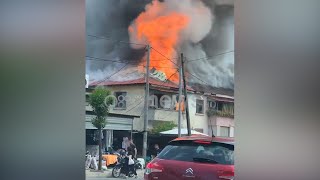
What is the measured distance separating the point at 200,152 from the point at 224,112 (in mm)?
423

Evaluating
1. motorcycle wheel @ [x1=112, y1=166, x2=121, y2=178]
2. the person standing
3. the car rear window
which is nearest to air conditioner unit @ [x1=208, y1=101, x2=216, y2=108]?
the car rear window

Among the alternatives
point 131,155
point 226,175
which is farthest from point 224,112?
point 131,155

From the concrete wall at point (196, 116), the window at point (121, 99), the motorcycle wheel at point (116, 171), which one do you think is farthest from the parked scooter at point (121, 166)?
the concrete wall at point (196, 116)

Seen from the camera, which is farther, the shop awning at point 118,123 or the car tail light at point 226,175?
the shop awning at point 118,123

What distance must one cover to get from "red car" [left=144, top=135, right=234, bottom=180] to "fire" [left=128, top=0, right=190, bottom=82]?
2.02ft

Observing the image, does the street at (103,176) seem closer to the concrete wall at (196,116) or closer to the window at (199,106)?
the concrete wall at (196,116)

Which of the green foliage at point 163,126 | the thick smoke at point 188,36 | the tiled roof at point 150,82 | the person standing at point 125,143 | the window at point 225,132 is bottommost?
the person standing at point 125,143

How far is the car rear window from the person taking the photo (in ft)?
13.4

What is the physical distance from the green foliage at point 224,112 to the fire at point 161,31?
0.44 meters

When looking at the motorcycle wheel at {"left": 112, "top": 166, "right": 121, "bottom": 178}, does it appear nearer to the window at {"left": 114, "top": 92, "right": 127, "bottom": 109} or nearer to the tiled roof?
the window at {"left": 114, "top": 92, "right": 127, "bottom": 109}

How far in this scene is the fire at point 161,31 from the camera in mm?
4207

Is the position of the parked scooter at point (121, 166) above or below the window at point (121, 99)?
below
